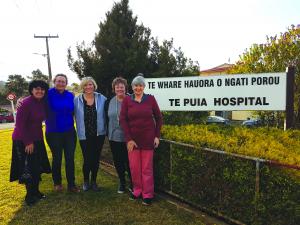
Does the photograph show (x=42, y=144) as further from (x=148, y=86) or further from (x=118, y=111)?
(x=148, y=86)

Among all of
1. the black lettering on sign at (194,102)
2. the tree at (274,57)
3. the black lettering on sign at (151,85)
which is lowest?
the black lettering on sign at (194,102)

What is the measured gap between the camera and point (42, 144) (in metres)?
5.10

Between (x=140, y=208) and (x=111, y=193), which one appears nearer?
(x=140, y=208)

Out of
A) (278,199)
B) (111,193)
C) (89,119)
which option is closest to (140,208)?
(111,193)

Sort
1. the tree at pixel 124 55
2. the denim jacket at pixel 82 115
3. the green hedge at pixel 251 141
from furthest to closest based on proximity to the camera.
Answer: the tree at pixel 124 55 < the denim jacket at pixel 82 115 < the green hedge at pixel 251 141

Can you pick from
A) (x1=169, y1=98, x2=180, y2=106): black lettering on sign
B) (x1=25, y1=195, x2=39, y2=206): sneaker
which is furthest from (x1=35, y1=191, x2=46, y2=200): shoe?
(x1=169, y1=98, x2=180, y2=106): black lettering on sign

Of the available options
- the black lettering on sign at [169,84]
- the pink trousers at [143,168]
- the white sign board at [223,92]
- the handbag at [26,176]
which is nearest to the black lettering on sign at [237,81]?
the white sign board at [223,92]

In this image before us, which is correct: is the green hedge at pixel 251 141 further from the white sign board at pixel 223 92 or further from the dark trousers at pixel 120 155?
the dark trousers at pixel 120 155

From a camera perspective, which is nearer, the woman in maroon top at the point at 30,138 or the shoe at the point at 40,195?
the woman in maroon top at the point at 30,138

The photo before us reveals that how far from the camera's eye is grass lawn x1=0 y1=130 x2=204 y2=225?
426 cm

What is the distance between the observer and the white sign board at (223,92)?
209 inches

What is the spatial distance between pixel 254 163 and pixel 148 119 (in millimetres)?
1645

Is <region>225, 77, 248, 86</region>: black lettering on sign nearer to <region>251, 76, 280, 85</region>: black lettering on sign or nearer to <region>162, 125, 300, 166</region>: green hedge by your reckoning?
<region>251, 76, 280, 85</region>: black lettering on sign

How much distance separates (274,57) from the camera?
9523 millimetres
